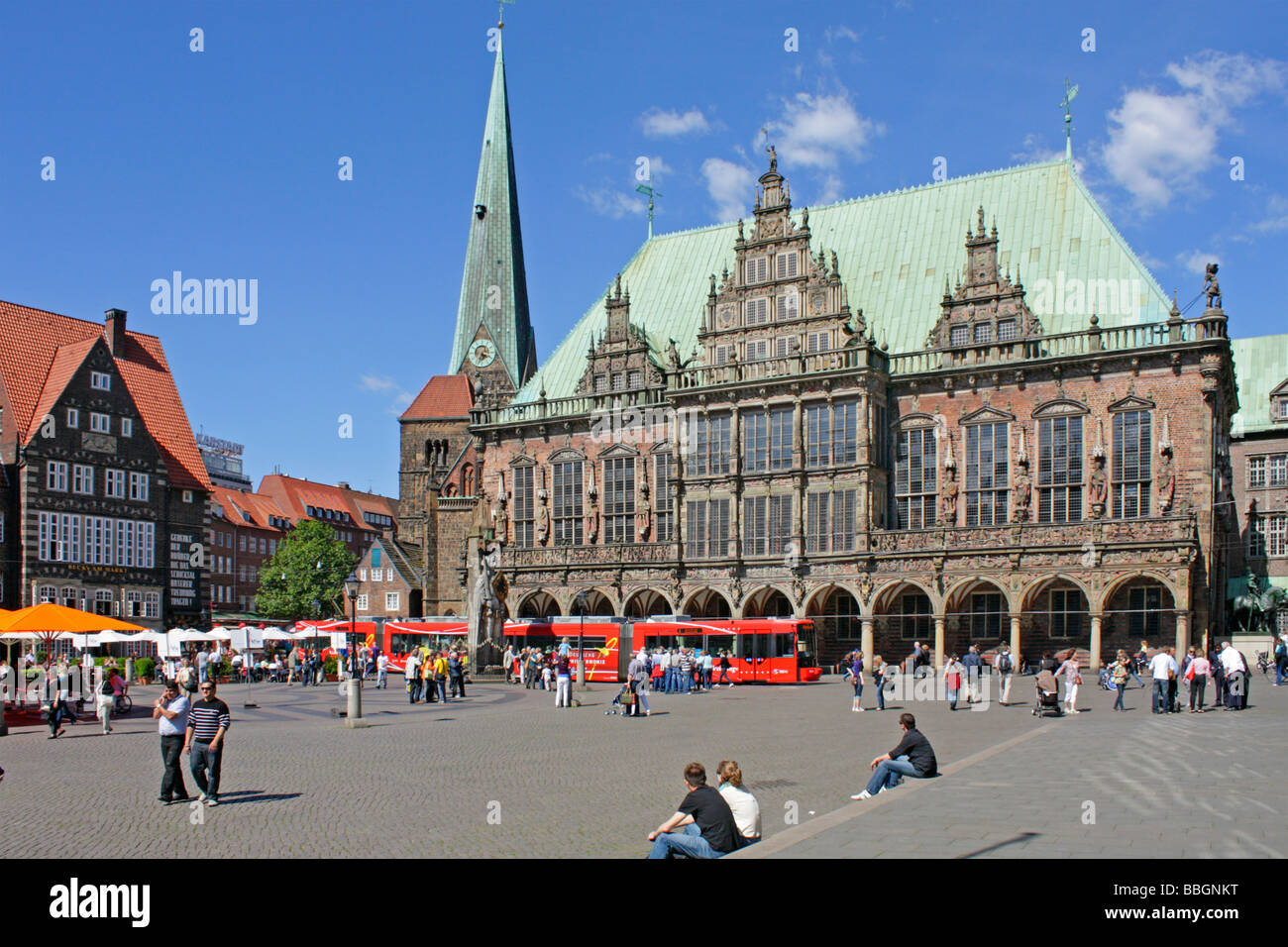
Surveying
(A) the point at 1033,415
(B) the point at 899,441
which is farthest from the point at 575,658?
(A) the point at 1033,415

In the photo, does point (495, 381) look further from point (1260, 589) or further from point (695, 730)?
point (695, 730)

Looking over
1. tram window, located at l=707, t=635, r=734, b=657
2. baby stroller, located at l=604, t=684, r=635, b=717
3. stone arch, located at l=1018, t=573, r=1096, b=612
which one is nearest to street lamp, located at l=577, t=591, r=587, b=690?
tram window, located at l=707, t=635, r=734, b=657

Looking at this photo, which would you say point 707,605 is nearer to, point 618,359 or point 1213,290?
point 618,359

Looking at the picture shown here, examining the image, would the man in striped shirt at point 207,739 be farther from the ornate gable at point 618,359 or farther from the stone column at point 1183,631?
the ornate gable at point 618,359

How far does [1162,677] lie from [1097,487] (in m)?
21.7

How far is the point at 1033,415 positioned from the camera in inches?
1964

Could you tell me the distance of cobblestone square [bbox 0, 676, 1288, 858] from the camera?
37.7ft

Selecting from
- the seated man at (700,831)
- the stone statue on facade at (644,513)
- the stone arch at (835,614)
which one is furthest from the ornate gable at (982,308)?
the seated man at (700,831)

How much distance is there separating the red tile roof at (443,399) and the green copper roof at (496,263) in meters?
1.69

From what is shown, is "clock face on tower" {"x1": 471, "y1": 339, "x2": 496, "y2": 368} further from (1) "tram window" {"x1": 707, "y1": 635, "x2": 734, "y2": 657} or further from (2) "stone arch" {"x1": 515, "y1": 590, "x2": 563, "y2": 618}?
(1) "tram window" {"x1": 707, "y1": 635, "x2": 734, "y2": 657}

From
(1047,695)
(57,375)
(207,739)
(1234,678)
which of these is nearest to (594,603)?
(57,375)

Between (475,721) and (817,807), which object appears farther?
(475,721)

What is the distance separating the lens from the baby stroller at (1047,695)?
2778 centimetres
